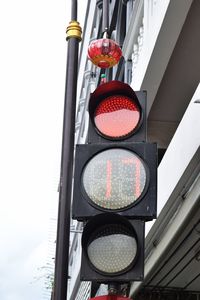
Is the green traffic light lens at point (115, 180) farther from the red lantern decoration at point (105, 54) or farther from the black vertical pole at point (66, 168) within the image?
the red lantern decoration at point (105, 54)

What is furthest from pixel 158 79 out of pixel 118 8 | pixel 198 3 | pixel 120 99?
pixel 120 99

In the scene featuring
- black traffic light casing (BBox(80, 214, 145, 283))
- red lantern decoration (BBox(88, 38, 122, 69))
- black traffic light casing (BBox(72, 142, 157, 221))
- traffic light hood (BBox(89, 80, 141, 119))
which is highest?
red lantern decoration (BBox(88, 38, 122, 69))

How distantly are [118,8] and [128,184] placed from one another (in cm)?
871

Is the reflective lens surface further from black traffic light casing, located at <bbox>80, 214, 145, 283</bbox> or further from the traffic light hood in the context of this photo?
the traffic light hood

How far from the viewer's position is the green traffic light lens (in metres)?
2.72

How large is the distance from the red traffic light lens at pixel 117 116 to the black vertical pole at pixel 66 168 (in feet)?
1.31

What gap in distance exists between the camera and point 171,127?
914cm

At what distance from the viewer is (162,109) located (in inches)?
348

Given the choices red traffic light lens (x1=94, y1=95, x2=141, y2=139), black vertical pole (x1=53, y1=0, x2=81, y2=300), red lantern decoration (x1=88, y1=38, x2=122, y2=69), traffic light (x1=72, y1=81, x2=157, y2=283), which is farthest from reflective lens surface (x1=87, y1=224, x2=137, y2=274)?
red lantern decoration (x1=88, y1=38, x2=122, y2=69)

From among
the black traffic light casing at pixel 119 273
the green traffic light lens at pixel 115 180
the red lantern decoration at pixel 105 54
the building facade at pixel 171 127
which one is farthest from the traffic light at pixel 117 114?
the building facade at pixel 171 127

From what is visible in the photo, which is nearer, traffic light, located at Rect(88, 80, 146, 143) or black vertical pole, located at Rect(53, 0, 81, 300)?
traffic light, located at Rect(88, 80, 146, 143)

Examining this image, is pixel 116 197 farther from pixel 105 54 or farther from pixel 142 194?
pixel 105 54

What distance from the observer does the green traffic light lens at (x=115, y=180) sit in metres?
2.72

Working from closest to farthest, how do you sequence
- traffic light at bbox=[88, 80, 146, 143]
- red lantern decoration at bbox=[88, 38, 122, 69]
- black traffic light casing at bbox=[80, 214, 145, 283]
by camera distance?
black traffic light casing at bbox=[80, 214, 145, 283], traffic light at bbox=[88, 80, 146, 143], red lantern decoration at bbox=[88, 38, 122, 69]
